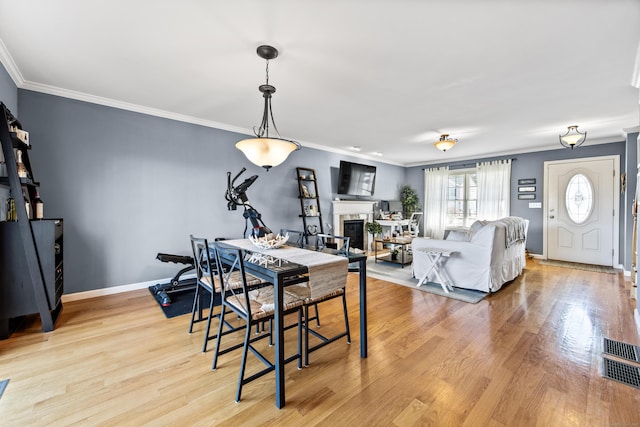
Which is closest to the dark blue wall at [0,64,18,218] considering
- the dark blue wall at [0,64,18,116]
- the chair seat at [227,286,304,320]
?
the dark blue wall at [0,64,18,116]

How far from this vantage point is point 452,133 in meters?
4.73

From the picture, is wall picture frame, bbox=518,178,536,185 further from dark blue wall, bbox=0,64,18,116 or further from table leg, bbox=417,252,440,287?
dark blue wall, bbox=0,64,18,116

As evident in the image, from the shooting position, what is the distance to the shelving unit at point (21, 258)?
227 centimetres

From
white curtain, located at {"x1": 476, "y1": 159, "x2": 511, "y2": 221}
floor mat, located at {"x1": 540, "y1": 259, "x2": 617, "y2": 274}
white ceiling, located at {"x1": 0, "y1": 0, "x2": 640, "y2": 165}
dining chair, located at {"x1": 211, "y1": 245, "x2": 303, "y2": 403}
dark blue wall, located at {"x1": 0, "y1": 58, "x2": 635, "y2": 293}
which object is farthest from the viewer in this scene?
white curtain, located at {"x1": 476, "y1": 159, "x2": 511, "y2": 221}

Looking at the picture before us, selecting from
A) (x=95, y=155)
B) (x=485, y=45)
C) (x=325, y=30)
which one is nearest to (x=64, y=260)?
(x=95, y=155)

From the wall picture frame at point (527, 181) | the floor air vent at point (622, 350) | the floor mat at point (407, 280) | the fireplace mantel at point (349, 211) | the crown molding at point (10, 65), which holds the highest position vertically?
the crown molding at point (10, 65)

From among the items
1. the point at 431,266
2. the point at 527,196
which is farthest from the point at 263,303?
the point at 527,196

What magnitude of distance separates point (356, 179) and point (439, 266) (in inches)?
121

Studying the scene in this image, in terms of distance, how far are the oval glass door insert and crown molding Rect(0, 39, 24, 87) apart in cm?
835

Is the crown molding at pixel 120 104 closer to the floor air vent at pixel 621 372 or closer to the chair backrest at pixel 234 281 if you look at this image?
the chair backrest at pixel 234 281

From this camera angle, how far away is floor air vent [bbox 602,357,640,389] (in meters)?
1.81

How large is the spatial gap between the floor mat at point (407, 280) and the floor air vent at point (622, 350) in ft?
3.73

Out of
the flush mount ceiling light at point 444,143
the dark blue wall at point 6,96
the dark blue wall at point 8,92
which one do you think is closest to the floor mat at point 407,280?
the flush mount ceiling light at point 444,143

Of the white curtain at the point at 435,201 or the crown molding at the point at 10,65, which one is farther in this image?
the white curtain at the point at 435,201
